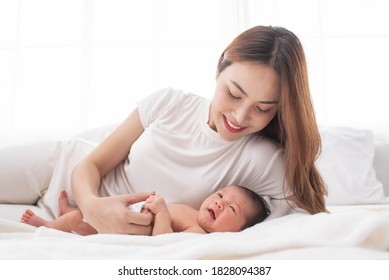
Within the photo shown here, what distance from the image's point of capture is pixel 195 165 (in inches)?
56.0

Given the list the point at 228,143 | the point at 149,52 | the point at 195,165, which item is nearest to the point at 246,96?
the point at 228,143

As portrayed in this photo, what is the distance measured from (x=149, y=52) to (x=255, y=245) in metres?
2.81

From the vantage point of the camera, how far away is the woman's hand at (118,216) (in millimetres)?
1092

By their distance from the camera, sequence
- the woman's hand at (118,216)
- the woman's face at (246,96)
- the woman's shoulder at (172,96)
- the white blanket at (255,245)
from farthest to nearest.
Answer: the woman's shoulder at (172,96) → the woman's face at (246,96) → the woman's hand at (118,216) → the white blanket at (255,245)

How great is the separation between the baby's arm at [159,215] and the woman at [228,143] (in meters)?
0.04

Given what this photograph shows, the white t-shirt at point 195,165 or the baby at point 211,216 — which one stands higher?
the white t-shirt at point 195,165

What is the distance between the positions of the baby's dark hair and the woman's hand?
0.35 meters

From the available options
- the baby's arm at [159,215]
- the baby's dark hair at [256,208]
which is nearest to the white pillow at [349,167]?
the baby's dark hair at [256,208]

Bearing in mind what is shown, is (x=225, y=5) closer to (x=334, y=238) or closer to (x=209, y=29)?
(x=209, y=29)

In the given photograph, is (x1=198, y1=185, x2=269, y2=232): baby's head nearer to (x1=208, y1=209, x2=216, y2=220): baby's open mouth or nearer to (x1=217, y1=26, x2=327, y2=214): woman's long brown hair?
(x1=208, y1=209, x2=216, y2=220): baby's open mouth

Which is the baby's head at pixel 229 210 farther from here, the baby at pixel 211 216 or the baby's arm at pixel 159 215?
the baby's arm at pixel 159 215

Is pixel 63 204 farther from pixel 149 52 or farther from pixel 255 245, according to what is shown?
pixel 149 52

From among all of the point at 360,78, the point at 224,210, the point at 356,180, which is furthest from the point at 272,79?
the point at 360,78

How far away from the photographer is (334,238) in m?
0.81
